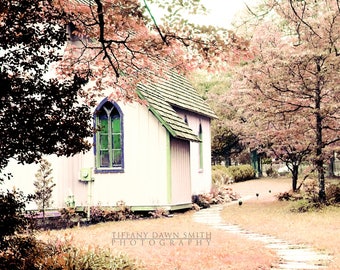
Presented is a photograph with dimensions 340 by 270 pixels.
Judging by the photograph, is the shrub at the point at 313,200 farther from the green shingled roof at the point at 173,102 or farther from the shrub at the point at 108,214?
the shrub at the point at 108,214

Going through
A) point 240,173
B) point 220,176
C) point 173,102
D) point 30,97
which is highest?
point 173,102

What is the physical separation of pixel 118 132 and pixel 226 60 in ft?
33.3

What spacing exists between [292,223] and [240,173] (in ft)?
87.1

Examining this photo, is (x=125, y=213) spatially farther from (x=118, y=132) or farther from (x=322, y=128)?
(x=322, y=128)

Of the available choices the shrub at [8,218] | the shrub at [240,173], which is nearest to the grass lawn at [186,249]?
the shrub at [8,218]

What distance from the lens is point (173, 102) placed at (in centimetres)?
1991

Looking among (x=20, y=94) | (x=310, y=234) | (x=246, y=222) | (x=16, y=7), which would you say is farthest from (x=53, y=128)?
(x=246, y=222)

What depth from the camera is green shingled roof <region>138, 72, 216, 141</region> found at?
56.9 ft

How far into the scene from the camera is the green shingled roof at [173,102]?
17344 millimetres

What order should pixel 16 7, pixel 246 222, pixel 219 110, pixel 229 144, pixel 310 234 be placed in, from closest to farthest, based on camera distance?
pixel 16 7, pixel 310 234, pixel 246 222, pixel 219 110, pixel 229 144

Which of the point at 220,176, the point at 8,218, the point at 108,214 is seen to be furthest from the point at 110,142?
the point at 220,176

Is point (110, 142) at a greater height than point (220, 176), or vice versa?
point (110, 142)

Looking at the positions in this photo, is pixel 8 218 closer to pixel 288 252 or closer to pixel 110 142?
Result: pixel 288 252

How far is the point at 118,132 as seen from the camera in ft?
58.9
